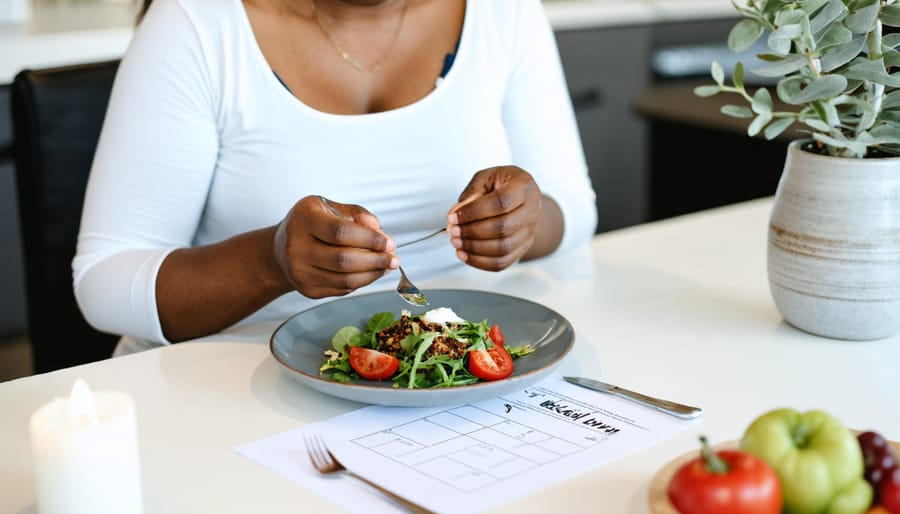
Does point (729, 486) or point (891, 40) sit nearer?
point (729, 486)

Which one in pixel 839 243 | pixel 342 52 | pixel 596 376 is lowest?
pixel 596 376

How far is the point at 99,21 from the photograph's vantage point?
2822 mm

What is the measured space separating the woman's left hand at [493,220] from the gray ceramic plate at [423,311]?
0.16 ft

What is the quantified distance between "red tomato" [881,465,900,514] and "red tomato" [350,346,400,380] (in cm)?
45

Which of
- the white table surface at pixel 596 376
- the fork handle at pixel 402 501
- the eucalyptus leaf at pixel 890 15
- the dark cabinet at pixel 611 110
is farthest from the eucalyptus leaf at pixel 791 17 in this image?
the dark cabinet at pixel 611 110

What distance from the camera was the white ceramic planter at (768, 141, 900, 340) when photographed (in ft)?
3.45

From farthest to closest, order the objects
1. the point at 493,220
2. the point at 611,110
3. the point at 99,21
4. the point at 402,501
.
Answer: the point at 611,110 < the point at 99,21 < the point at 493,220 < the point at 402,501

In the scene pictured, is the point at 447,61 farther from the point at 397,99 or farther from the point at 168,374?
the point at 168,374

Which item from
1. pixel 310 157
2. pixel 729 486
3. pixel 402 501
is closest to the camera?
pixel 729 486

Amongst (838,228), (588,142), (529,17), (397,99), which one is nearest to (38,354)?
(397,99)

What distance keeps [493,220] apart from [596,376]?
0.75 ft

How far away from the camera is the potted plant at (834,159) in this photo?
1.00 m

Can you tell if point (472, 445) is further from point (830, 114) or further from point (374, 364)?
point (830, 114)

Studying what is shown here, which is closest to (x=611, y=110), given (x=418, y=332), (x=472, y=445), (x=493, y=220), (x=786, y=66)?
(x=493, y=220)
